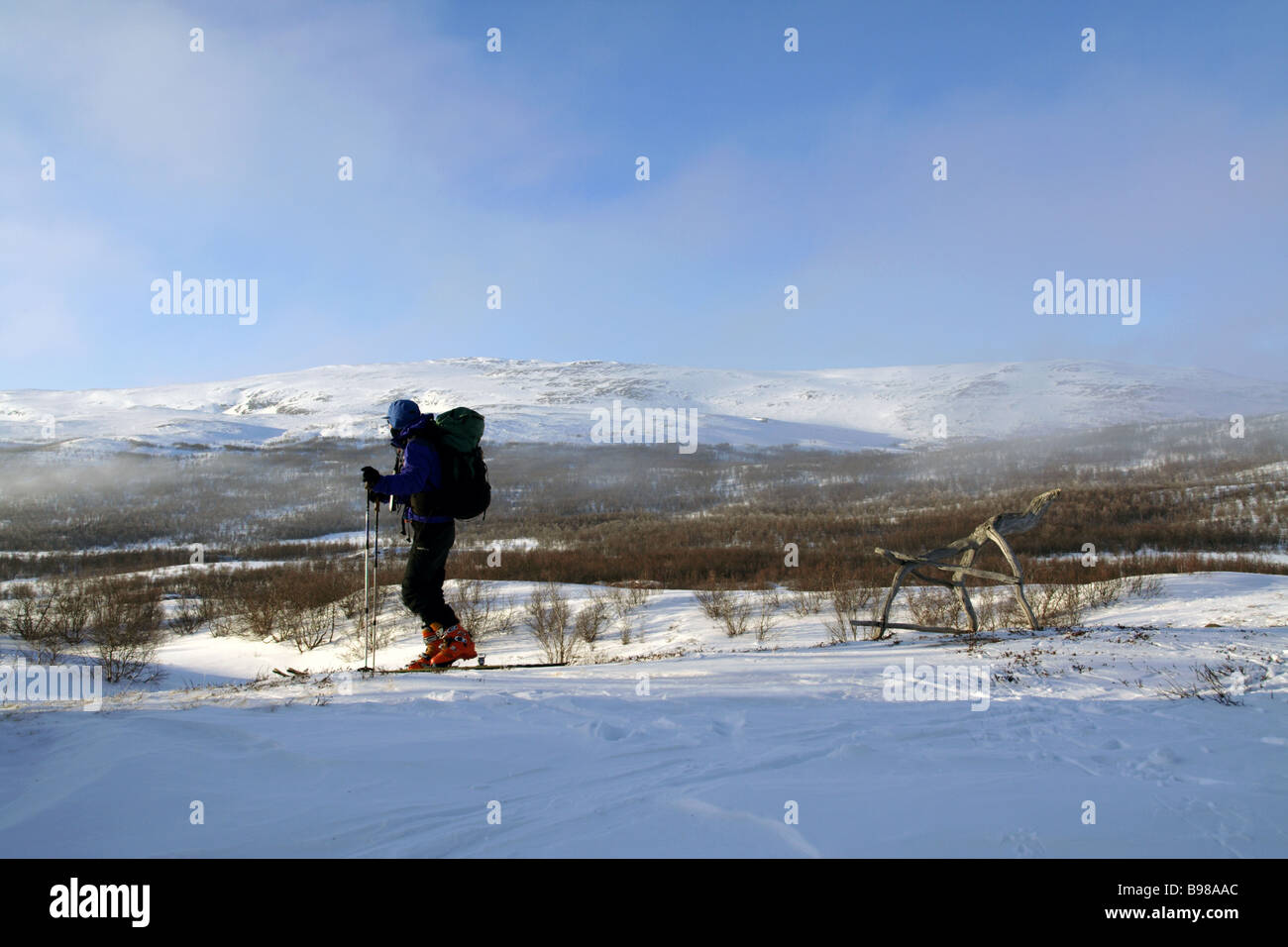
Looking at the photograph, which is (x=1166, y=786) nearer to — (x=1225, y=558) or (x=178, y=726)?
(x=178, y=726)

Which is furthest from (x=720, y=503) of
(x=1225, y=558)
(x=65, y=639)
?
(x=65, y=639)

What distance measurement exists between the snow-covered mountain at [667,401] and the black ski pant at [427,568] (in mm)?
89762

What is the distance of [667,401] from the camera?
141 meters

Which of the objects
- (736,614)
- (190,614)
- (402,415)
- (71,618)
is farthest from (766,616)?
(190,614)

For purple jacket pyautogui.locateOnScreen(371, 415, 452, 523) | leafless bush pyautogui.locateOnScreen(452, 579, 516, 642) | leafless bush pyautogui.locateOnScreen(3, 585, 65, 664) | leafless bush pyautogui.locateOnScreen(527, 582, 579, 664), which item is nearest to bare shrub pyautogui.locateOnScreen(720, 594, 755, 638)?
leafless bush pyautogui.locateOnScreen(527, 582, 579, 664)

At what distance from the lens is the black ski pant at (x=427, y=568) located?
6014 mm

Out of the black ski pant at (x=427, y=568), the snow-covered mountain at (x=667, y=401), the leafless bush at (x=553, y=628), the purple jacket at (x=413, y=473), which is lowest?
the leafless bush at (x=553, y=628)

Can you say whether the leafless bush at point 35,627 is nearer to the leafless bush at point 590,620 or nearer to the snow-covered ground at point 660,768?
the leafless bush at point 590,620

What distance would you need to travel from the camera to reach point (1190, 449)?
7125 cm

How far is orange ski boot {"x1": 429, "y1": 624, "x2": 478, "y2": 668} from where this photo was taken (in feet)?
20.6

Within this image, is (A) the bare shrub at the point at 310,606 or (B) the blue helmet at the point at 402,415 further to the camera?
(A) the bare shrub at the point at 310,606

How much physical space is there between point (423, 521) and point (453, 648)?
1.33 meters

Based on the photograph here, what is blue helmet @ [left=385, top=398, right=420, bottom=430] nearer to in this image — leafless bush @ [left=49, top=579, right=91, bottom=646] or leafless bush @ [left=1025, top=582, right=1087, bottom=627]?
leafless bush @ [left=1025, top=582, right=1087, bottom=627]

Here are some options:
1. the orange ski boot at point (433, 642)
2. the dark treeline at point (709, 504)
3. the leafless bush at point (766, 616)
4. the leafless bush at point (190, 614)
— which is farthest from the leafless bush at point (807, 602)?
the leafless bush at point (190, 614)
